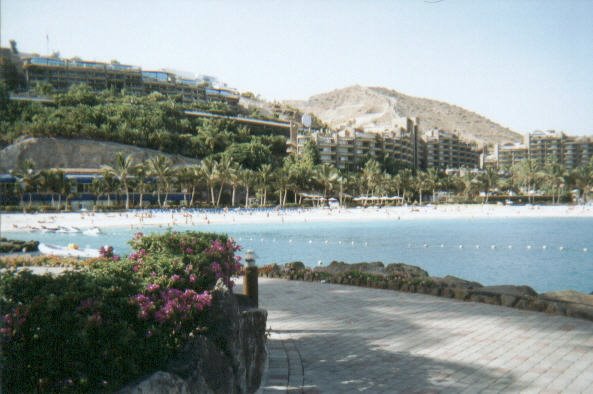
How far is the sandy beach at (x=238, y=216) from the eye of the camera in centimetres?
4951

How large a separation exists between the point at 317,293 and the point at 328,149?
325 feet

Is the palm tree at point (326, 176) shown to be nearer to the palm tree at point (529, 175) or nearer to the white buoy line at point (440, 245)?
the white buoy line at point (440, 245)

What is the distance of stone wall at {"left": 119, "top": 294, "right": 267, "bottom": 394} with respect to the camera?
3719 millimetres

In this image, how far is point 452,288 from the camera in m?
10.6

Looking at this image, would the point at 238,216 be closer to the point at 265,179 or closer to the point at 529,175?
the point at 265,179

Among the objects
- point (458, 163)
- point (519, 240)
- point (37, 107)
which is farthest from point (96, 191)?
point (458, 163)

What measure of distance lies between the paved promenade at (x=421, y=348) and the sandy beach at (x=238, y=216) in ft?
121

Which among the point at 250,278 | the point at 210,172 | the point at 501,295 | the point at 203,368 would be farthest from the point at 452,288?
the point at 210,172

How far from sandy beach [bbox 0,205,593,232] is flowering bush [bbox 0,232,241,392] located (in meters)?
40.8

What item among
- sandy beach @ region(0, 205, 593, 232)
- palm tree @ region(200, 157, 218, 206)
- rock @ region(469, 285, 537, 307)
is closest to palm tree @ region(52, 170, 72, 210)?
sandy beach @ region(0, 205, 593, 232)

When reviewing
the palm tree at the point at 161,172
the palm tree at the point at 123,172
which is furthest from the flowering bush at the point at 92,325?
the palm tree at the point at 161,172

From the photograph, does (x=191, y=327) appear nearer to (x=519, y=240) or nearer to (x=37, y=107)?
(x=519, y=240)

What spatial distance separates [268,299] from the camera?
10.6m

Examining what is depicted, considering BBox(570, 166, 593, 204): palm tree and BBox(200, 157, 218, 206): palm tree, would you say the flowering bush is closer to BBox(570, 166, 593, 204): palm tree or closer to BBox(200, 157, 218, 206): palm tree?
BBox(200, 157, 218, 206): palm tree
